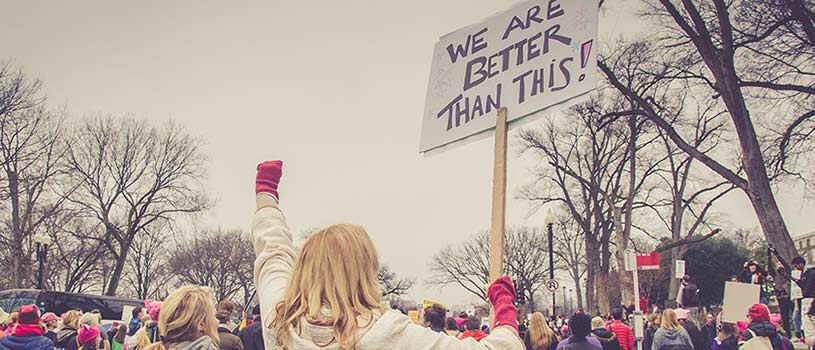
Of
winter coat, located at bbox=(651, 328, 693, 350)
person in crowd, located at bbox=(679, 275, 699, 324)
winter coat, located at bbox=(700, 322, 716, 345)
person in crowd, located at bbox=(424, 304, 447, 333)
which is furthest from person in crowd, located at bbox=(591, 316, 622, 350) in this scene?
winter coat, located at bbox=(700, 322, 716, 345)

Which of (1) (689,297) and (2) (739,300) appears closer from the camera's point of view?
(2) (739,300)

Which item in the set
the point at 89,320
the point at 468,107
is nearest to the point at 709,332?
the point at 89,320

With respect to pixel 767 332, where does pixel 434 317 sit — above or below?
below

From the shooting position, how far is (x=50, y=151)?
32562 millimetres

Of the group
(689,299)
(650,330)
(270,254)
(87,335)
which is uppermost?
(689,299)

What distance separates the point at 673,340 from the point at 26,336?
8616mm

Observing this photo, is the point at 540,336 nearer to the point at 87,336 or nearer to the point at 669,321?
the point at 669,321

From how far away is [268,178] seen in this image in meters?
2.68

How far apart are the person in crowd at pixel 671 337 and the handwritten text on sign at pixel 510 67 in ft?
24.6

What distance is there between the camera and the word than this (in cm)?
434

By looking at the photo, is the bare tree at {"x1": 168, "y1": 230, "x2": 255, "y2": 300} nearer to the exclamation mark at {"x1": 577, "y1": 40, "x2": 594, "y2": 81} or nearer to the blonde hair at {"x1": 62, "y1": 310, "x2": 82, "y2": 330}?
the blonde hair at {"x1": 62, "y1": 310, "x2": 82, "y2": 330}

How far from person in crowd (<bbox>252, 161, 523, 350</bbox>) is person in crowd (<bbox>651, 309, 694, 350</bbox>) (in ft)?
30.3

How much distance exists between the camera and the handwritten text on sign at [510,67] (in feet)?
13.4

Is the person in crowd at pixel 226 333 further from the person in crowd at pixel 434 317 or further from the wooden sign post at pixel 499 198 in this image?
the wooden sign post at pixel 499 198
